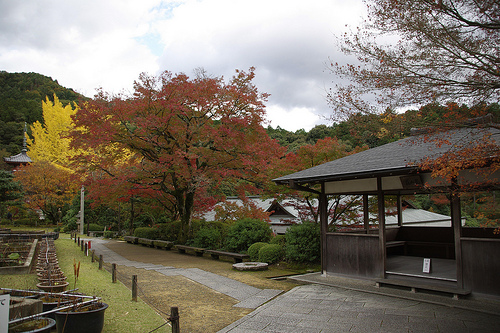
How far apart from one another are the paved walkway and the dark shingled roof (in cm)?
255

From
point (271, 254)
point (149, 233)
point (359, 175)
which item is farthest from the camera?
point (149, 233)

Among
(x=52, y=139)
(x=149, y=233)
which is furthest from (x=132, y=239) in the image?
(x=52, y=139)

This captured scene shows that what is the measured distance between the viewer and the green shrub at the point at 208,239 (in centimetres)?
1474

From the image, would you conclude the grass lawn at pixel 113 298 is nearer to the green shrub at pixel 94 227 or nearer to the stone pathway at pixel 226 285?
the stone pathway at pixel 226 285

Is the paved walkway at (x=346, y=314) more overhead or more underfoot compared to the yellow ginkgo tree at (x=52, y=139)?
more underfoot

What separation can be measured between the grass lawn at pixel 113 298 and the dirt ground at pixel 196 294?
28 cm

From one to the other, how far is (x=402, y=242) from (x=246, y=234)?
5474 mm

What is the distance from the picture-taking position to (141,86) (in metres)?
14.0

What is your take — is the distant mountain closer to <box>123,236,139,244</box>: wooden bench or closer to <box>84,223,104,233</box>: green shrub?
<box>84,223,104,233</box>: green shrub

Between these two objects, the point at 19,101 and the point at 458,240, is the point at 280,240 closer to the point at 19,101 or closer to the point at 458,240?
the point at 458,240

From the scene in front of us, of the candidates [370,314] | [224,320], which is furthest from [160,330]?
[370,314]

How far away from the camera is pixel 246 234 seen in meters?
13.0

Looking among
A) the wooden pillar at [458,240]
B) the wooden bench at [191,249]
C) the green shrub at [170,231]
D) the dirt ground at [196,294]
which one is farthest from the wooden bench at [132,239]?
the wooden pillar at [458,240]

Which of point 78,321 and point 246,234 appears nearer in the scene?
point 78,321
